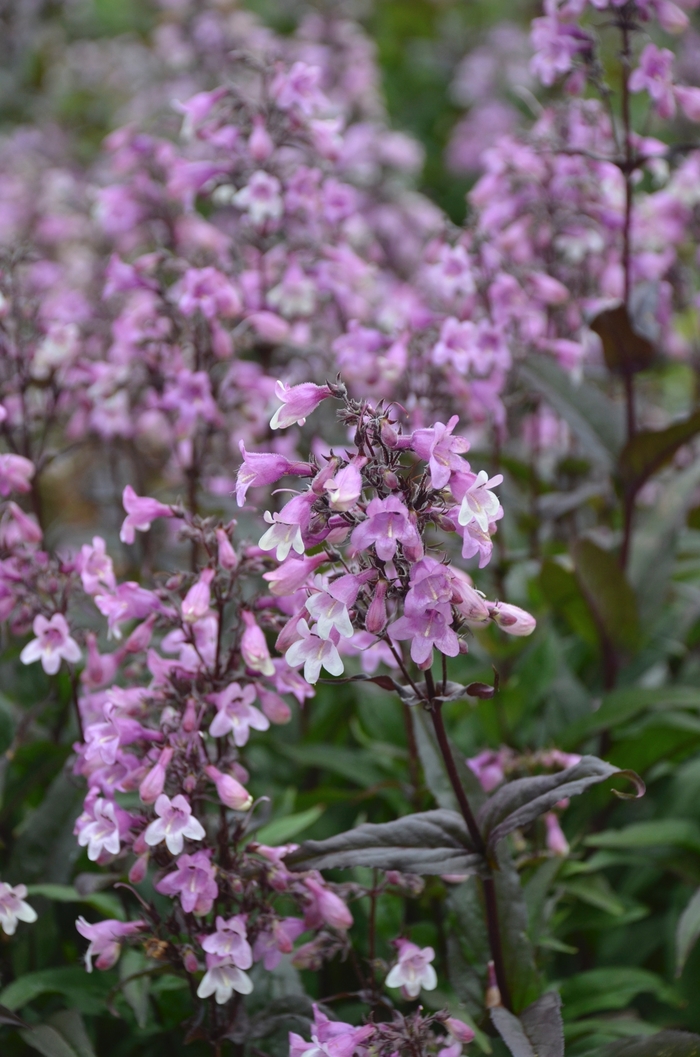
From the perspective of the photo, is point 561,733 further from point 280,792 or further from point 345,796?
point 280,792

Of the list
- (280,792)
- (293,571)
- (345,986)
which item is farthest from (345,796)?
(293,571)

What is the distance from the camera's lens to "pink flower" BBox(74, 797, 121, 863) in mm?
2102

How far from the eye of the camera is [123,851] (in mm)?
2232

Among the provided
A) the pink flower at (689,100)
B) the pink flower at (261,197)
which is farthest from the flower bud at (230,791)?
the pink flower at (689,100)

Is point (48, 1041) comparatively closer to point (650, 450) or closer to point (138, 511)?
point (138, 511)

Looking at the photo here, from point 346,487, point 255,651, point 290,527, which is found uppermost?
point 346,487

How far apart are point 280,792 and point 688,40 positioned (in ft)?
25.9

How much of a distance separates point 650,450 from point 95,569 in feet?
6.49

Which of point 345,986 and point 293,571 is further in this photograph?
point 345,986

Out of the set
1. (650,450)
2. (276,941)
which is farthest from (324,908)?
(650,450)

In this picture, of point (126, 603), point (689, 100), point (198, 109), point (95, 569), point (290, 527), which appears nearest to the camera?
point (290, 527)

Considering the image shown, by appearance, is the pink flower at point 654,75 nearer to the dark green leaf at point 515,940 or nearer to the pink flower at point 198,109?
the pink flower at point 198,109

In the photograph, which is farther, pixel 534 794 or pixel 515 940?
pixel 515 940

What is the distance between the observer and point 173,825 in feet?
6.74
